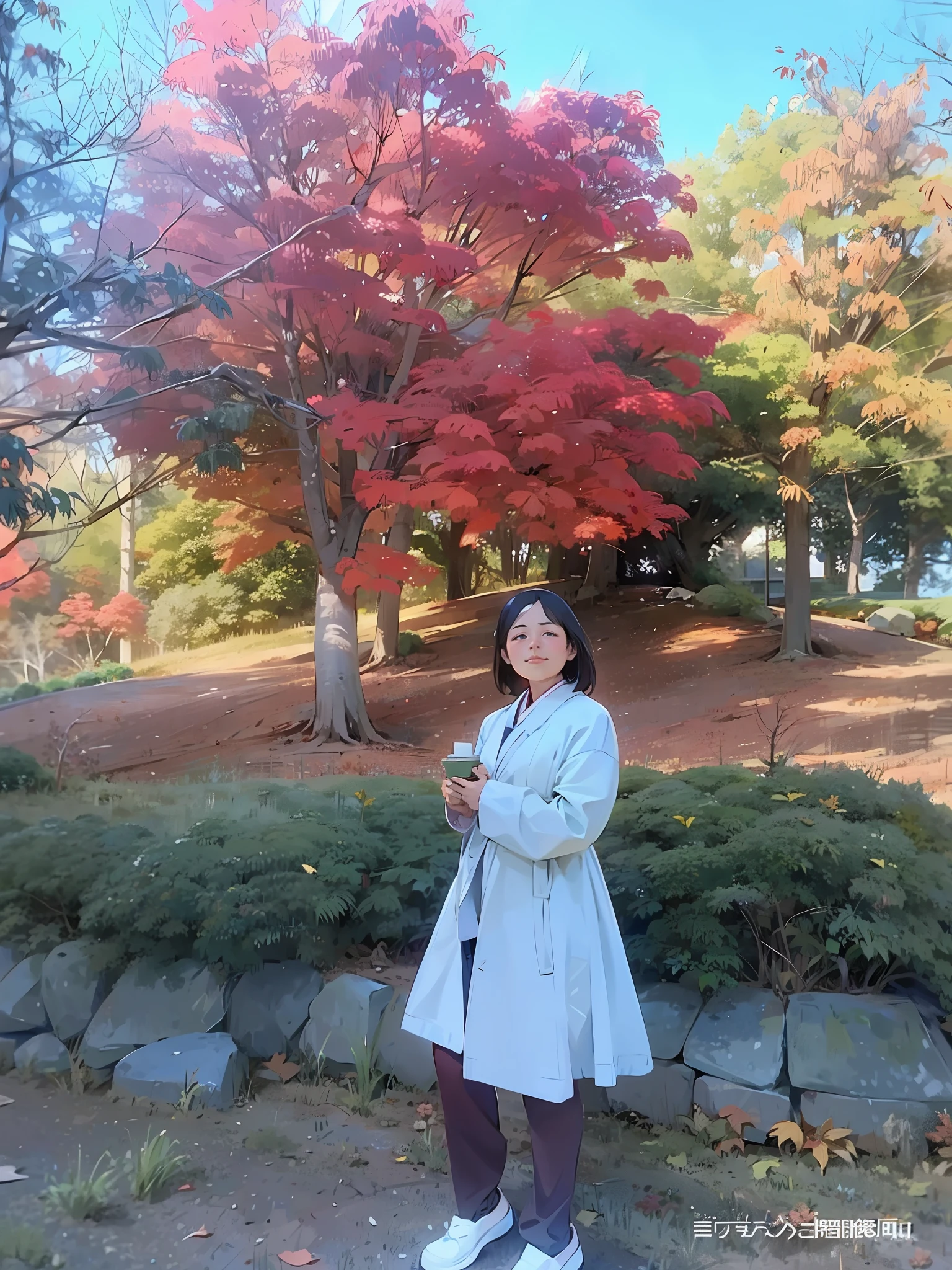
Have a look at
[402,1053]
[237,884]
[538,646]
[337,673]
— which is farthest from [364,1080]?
[337,673]

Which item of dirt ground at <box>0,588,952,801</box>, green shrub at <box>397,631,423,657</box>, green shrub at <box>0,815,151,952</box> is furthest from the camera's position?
green shrub at <box>397,631,423,657</box>

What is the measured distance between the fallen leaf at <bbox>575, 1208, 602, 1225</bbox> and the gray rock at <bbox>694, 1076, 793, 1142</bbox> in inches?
18.6

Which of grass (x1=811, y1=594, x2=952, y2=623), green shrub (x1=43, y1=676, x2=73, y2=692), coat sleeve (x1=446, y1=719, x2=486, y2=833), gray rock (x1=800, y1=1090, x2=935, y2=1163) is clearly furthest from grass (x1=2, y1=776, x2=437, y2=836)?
grass (x1=811, y1=594, x2=952, y2=623)

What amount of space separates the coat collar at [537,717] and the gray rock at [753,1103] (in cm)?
129

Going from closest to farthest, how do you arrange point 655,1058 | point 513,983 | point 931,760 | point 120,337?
1. point 513,983
2. point 655,1058
3. point 931,760
4. point 120,337

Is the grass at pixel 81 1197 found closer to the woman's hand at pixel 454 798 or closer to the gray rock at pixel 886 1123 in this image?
the woman's hand at pixel 454 798

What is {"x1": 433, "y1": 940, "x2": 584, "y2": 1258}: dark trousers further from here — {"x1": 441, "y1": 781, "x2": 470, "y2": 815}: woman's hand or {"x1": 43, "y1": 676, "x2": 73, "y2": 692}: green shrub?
{"x1": 43, "y1": 676, "x2": 73, "y2": 692}: green shrub

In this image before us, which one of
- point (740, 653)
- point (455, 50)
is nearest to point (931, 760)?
point (740, 653)

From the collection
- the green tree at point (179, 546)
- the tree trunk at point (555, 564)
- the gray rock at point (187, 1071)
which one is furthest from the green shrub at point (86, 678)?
the tree trunk at point (555, 564)

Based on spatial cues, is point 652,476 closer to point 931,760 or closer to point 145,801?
point 931,760

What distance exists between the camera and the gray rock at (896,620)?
4.40 metres

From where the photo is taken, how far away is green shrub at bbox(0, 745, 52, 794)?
4.33m

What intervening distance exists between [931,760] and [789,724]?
616 millimetres

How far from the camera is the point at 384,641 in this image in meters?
4.75
